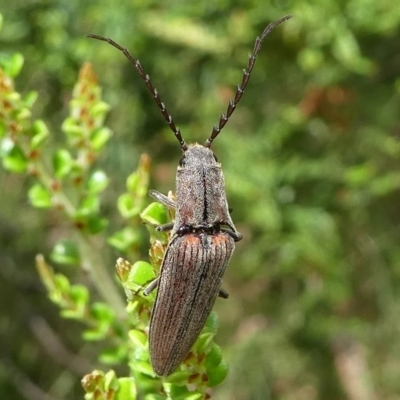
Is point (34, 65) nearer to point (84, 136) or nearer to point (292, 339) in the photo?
point (84, 136)

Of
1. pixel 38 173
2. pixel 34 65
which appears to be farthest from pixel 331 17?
pixel 38 173

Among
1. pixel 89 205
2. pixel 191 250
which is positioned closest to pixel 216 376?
pixel 191 250

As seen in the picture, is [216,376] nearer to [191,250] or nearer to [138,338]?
[138,338]

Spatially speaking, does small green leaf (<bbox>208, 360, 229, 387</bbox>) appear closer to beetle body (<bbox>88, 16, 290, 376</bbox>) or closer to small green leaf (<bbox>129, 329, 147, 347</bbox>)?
beetle body (<bbox>88, 16, 290, 376</bbox>)

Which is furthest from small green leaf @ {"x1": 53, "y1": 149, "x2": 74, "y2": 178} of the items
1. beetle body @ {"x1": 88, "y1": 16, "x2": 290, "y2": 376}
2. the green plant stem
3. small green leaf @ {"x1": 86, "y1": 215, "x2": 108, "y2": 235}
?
beetle body @ {"x1": 88, "y1": 16, "x2": 290, "y2": 376}

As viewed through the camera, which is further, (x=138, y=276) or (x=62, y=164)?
(x=62, y=164)

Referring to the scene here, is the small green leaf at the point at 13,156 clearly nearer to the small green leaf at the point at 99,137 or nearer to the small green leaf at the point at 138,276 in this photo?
the small green leaf at the point at 99,137
